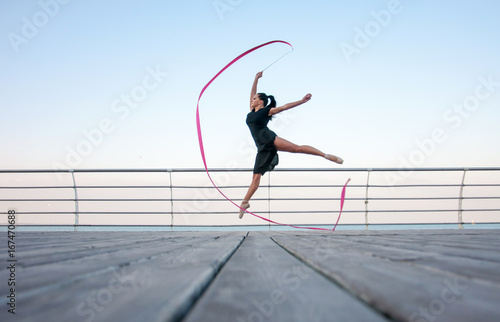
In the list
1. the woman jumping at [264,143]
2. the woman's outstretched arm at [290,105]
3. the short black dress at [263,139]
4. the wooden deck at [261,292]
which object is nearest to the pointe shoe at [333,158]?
the woman jumping at [264,143]

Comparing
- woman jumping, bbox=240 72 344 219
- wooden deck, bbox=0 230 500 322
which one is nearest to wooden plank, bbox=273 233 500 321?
wooden deck, bbox=0 230 500 322

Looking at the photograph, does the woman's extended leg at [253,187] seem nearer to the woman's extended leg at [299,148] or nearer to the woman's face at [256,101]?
the woman's extended leg at [299,148]

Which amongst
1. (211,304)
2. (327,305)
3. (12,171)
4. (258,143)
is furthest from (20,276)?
(12,171)

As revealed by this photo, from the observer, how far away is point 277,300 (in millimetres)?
367

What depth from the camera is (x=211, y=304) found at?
330 mm

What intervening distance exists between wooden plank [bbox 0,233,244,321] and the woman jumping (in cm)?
279

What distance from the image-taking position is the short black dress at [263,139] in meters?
3.32

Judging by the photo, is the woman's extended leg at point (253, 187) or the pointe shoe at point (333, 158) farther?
the woman's extended leg at point (253, 187)

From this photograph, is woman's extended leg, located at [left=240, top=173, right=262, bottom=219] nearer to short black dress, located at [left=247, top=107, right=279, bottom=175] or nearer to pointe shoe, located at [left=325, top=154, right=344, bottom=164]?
short black dress, located at [left=247, top=107, right=279, bottom=175]

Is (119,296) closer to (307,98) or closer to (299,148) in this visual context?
(307,98)

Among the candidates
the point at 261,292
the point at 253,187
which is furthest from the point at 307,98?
the point at 261,292

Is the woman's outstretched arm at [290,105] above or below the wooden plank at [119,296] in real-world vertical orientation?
above

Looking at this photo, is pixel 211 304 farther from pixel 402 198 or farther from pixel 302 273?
pixel 402 198

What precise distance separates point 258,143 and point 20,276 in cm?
293
